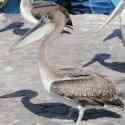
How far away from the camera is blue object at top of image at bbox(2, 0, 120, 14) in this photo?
14.9 meters

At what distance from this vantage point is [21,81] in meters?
7.99

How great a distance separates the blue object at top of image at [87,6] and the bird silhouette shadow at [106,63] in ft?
18.3

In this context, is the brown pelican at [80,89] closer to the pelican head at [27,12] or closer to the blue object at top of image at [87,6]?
the pelican head at [27,12]

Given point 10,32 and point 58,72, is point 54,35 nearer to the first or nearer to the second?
point 58,72

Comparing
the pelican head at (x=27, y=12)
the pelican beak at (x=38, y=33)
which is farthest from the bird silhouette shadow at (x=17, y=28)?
the pelican beak at (x=38, y=33)

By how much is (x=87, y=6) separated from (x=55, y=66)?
7.28 m

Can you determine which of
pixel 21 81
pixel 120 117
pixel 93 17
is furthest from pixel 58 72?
pixel 93 17

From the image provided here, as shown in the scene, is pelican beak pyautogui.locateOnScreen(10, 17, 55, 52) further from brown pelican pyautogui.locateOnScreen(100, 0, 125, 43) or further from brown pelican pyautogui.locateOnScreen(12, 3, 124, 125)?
brown pelican pyautogui.locateOnScreen(100, 0, 125, 43)

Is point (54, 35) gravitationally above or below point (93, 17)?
above

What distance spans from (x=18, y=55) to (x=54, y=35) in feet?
10.7

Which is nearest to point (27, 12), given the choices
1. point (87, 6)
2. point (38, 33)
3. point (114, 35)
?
point (114, 35)

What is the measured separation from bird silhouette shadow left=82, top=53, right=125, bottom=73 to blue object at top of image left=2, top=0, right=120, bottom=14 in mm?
5570

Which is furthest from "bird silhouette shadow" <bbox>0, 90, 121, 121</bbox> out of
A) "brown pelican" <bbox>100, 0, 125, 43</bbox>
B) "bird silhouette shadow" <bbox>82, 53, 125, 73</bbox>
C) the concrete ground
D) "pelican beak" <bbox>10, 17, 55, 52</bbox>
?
"brown pelican" <bbox>100, 0, 125, 43</bbox>

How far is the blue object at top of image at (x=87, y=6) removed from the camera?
14.9 meters
